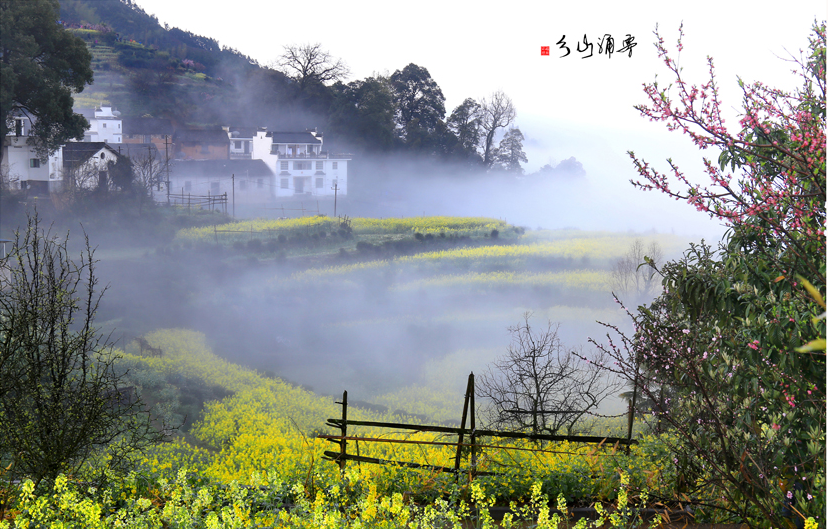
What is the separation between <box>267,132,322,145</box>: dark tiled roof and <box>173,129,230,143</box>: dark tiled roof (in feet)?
11.1

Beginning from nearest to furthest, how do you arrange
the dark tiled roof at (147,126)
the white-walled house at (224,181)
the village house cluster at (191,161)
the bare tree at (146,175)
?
1. the village house cluster at (191,161)
2. the bare tree at (146,175)
3. the white-walled house at (224,181)
4. the dark tiled roof at (147,126)

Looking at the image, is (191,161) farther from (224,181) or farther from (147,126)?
(147,126)

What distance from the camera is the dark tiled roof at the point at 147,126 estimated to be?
19438mm

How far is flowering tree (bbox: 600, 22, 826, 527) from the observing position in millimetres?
2055

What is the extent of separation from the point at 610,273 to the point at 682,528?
9239 millimetres

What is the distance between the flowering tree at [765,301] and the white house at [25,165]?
1296cm

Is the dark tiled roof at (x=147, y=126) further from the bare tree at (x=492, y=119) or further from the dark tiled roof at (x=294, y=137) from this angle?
the bare tree at (x=492, y=119)

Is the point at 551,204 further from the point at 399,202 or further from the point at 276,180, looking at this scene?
the point at 276,180

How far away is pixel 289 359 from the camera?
1129 centimetres

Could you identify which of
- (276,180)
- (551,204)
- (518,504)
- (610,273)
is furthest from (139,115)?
(518,504)

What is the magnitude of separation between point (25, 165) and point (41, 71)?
2.15 meters

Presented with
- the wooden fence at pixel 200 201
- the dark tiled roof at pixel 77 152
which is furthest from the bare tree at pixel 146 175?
the dark tiled roof at pixel 77 152

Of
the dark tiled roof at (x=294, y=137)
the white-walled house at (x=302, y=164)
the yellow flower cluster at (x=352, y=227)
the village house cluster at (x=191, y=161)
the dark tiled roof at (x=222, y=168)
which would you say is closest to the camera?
the village house cluster at (x=191, y=161)

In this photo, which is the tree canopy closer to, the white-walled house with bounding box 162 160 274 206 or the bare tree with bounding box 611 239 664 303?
the white-walled house with bounding box 162 160 274 206
